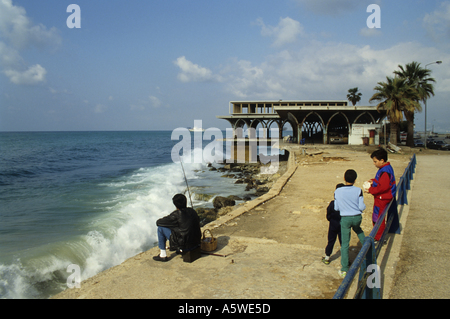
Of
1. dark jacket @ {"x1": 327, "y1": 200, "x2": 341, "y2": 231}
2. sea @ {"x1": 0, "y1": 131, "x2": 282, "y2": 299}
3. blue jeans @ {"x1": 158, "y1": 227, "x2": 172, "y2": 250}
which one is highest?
dark jacket @ {"x1": 327, "y1": 200, "x2": 341, "y2": 231}

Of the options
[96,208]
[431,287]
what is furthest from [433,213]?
[96,208]

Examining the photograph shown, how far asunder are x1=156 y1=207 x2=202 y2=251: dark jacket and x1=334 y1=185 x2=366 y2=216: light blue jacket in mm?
2067

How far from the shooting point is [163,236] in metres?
4.60

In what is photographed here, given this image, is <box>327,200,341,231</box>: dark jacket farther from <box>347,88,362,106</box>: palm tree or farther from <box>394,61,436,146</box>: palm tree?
<box>347,88,362,106</box>: palm tree

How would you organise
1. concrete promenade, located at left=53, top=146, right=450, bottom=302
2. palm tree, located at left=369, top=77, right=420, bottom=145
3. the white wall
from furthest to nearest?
the white wall, palm tree, located at left=369, top=77, right=420, bottom=145, concrete promenade, located at left=53, top=146, right=450, bottom=302

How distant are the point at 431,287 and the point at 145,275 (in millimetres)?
3485

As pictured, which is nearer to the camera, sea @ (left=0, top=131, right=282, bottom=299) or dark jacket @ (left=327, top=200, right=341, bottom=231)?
dark jacket @ (left=327, top=200, right=341, bottom=231)

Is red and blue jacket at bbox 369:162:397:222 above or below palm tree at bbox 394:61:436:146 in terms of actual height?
below

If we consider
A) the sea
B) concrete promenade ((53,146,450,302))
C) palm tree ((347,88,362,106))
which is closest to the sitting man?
concrete promenade ((53,146,450,302))

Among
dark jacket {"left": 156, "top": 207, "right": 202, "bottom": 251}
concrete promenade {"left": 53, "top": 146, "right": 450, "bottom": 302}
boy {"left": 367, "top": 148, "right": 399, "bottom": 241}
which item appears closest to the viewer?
concrete promenade {"left": 53, "top": 146, "right": 450, "bottom": 302}

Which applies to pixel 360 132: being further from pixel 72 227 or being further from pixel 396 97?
pixel 72 227

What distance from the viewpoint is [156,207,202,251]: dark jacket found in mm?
4398

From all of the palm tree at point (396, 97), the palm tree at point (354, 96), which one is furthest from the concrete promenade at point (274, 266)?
the palm tree at point (354, 96)

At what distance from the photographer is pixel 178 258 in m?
4.67
